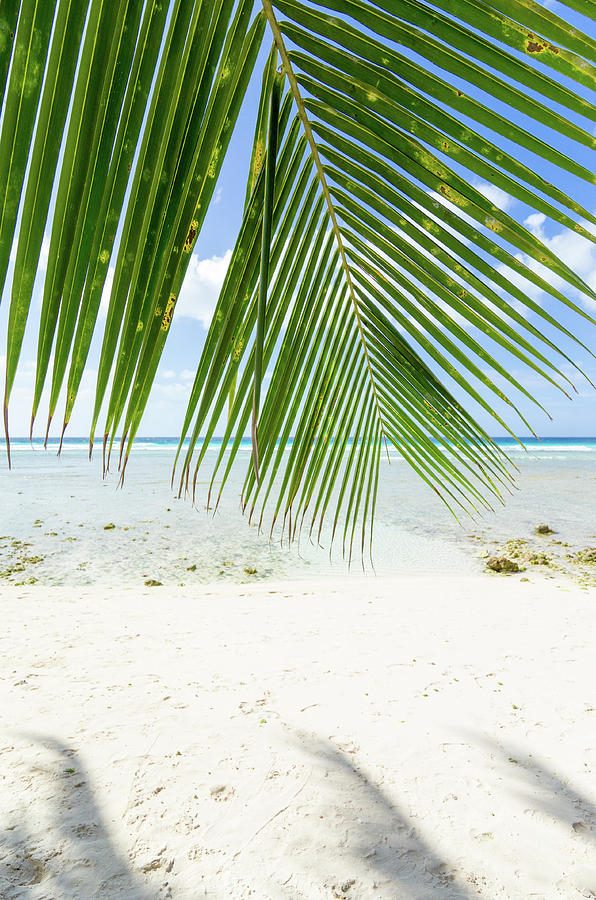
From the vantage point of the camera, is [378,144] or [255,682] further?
[255,682]

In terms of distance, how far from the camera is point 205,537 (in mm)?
11172

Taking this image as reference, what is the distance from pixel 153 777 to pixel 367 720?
128 cm

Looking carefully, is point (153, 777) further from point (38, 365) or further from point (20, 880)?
point (38, 365)

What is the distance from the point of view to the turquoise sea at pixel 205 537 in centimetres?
859

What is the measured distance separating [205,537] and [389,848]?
9.23 m

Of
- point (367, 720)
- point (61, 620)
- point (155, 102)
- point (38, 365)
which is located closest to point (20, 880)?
point (367, 720)

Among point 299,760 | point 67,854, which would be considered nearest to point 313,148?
point 67,854

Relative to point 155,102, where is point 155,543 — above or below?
below

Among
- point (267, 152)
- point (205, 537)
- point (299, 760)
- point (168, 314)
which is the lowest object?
point (205, 537)

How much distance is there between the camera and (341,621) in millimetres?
5320

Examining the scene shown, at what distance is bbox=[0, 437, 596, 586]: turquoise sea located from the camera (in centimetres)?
859

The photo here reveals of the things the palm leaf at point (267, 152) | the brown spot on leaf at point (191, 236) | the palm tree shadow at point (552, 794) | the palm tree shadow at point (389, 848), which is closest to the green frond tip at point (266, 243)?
the palm leaf at point (267, 152)

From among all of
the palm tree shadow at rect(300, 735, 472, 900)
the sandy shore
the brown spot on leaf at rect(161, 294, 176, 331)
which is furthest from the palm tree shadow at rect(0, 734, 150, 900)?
the brown spot on leaf at rect(161, 294, 176, 331)

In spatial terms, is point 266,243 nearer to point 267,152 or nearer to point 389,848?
point 267,152
